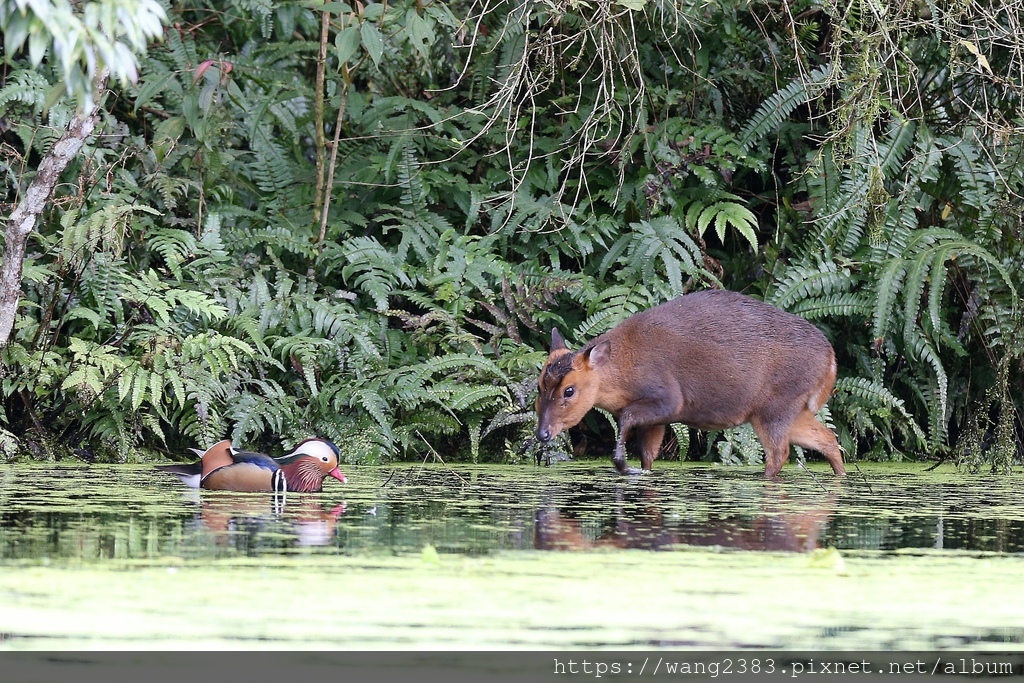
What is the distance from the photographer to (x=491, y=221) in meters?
9.73

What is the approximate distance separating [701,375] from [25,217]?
4.15 metres

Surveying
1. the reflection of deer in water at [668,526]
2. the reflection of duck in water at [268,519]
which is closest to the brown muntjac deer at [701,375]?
the reflection of deer in water at [668,526]

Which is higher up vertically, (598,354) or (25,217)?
(25,217)

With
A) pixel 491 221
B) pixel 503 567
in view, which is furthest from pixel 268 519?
pixel 491 221

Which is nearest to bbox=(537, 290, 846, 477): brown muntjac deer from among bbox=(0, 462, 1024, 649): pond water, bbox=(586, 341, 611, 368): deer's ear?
bbox=(586, 341, 611, 368): deer's ear

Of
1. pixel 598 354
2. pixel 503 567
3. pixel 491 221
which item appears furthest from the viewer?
pixel 491 221

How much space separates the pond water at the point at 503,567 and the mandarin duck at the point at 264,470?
122 mm

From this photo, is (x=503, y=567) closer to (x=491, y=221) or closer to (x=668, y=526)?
(x=668, y=526)

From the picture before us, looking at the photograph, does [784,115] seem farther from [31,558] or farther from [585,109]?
[31,558]

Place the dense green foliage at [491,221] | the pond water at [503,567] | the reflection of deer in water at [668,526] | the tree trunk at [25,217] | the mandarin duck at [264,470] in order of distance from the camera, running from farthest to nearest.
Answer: the dense green foliage at [491,221], the tree trunk at [25,217], the mandarin duck at [264,470], the reflection of deer in water at [668,526], the pond water at [503,567]

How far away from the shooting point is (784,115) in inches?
386

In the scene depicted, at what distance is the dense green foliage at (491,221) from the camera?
803cm

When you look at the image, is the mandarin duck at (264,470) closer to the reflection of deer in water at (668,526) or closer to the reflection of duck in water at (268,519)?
the reflection of duck in water at (268,519)

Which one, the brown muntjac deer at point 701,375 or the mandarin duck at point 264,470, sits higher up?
the brown muntjac deer at point 701,375
